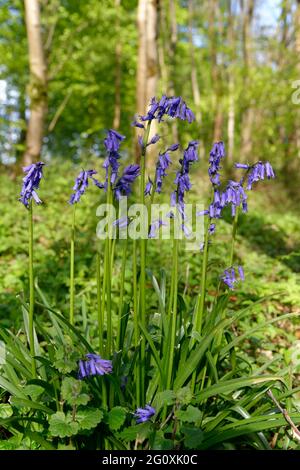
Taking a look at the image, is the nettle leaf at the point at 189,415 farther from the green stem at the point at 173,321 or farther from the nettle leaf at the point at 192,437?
the green stem at the point at 173,321

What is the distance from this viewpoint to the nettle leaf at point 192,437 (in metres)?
1.79

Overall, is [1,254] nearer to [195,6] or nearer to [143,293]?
[143,293]

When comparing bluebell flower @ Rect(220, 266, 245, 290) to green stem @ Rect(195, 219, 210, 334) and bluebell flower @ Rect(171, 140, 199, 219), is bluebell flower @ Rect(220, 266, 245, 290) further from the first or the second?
bluebell flower @ Rect(171, 140, 199, 219)

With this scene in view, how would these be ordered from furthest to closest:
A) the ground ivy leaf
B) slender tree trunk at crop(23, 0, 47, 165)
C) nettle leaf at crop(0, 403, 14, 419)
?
slender tree trunk at crop(23, 0, 47, 165) < nettle leaf at crop(0, 403, 14, 419) < the ground ivy leaf

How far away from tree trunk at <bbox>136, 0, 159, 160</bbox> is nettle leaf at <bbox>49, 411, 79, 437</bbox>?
690cm

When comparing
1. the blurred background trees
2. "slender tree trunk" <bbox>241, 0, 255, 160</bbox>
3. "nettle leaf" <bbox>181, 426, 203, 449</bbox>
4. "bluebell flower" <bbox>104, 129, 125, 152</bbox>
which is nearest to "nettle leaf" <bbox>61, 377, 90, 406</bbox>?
"nettle leaf" <bbox>181, 426, 203, 449</bbox>

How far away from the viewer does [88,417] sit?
1814mm

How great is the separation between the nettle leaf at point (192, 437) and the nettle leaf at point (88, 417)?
344 mm

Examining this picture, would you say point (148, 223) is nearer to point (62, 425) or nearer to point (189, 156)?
point (189, 156)

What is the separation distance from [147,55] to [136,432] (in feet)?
25.3

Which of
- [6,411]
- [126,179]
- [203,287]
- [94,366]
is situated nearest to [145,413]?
[94,366]

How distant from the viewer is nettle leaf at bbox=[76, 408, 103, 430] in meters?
1.76

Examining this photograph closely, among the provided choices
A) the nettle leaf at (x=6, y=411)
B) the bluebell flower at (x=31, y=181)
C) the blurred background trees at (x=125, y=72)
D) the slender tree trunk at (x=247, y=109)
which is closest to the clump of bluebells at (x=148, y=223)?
the bluebell flower at (x=31, y=181)

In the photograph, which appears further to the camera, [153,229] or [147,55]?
[147,55]
